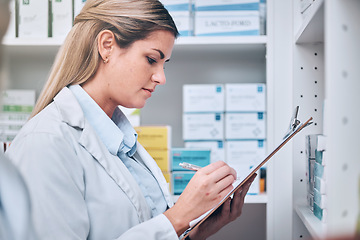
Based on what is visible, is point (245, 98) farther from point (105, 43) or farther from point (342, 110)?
point (342, 110)

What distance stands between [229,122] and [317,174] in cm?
A: 49

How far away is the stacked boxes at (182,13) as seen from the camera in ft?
4.57

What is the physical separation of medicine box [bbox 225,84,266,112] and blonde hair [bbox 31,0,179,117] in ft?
1.48

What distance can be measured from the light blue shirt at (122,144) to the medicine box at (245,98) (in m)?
0.41

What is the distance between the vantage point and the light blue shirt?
975mm

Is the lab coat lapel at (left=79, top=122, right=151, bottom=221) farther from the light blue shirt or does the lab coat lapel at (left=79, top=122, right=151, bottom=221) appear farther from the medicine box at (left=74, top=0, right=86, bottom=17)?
the medicine box at (left=74, top=0, right=86, bottom=17)

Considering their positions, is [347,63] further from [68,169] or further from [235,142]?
[235,142]

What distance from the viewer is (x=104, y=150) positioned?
0.91m

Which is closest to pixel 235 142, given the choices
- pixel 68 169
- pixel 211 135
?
pixel 211 135

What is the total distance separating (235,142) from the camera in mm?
1371

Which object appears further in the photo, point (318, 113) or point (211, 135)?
point (211, 135)

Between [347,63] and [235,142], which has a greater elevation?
[347,63]

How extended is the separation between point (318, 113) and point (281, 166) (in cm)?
27

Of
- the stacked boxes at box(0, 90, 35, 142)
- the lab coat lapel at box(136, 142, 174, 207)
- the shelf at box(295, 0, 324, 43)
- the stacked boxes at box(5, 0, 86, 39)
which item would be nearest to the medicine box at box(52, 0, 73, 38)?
the stacked boxes at box(5, 0, 86, 39)
